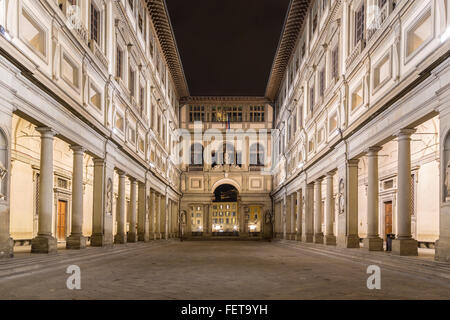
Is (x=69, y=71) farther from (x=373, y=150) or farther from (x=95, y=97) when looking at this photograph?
(x=373, y=150)

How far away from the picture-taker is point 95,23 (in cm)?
2298

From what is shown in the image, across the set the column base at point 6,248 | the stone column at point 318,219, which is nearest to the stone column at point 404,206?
the column base at point 6,248

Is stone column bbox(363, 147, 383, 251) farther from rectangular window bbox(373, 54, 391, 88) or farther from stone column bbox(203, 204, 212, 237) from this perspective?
stone column bbox(203, 204, 212, 237)

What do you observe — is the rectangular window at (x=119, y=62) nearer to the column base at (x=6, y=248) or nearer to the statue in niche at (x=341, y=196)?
the statue in niche at (x=341, y=196)

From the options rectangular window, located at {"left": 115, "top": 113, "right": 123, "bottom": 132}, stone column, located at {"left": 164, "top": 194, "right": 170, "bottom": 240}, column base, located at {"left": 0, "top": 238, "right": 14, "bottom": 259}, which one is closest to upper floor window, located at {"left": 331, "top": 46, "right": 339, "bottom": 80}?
rectangular window, located at {"left": 115, "top": 113, "right": 123, "bottom": 132}

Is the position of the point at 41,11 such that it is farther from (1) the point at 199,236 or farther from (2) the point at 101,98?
(1) the point at 199,236

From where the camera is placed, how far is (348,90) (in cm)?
2358

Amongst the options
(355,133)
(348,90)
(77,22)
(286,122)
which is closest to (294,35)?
(286,122)

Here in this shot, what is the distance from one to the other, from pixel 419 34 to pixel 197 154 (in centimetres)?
4368

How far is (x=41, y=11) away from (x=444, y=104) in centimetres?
1342

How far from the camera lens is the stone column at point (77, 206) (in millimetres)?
19953

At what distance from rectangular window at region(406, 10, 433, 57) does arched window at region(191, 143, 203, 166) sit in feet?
140

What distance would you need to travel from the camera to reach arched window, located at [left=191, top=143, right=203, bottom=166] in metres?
57.7

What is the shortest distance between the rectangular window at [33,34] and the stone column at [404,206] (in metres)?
13.3
